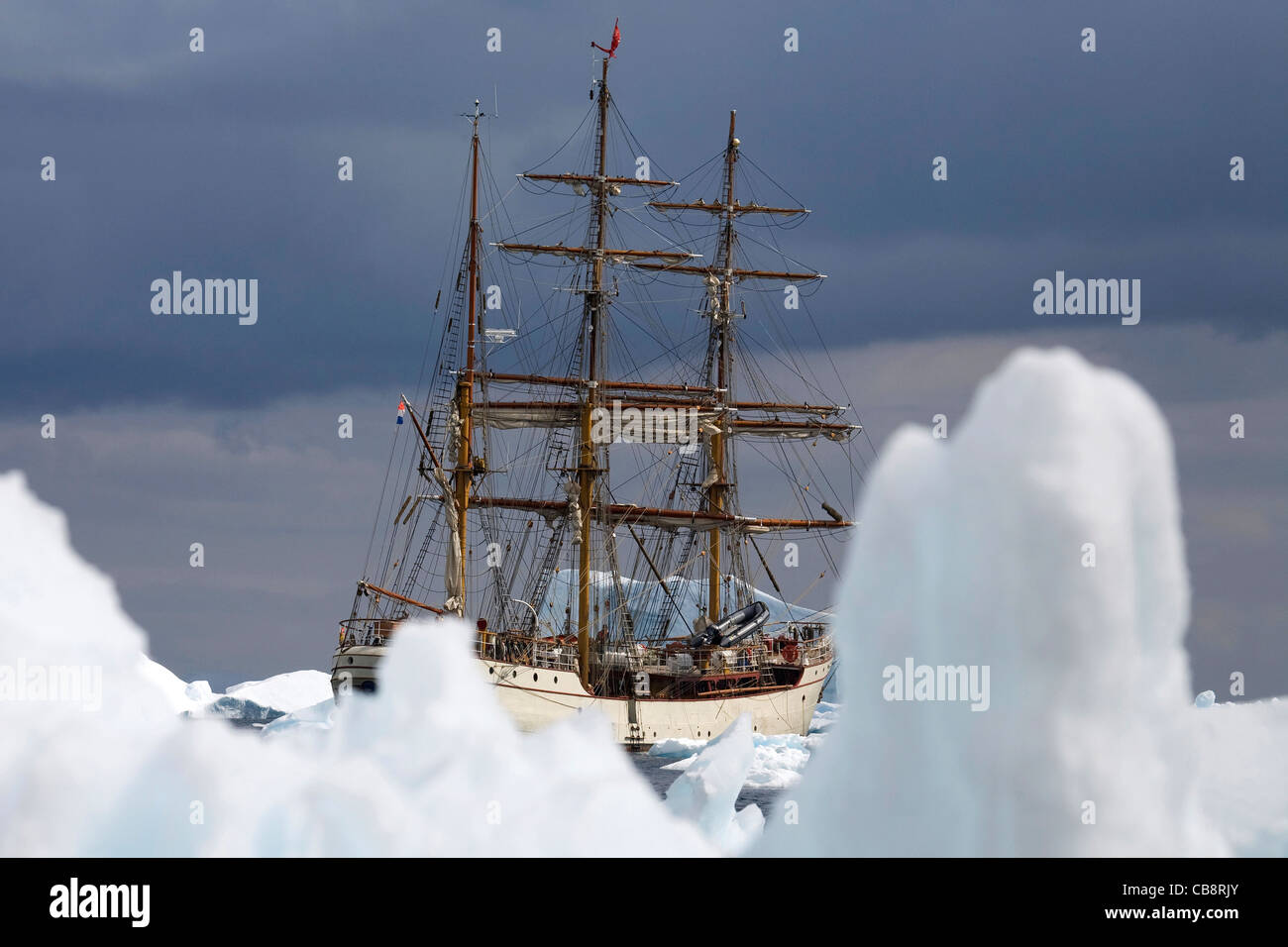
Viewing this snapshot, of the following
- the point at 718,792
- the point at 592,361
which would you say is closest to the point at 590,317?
the point at 592,361

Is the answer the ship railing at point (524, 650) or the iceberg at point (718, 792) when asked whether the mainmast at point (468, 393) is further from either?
the iceberg at point (718, 792)

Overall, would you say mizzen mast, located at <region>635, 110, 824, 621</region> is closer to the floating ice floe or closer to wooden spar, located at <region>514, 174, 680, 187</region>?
wooden spar, located at <region>514, 174, 680, 187</region>

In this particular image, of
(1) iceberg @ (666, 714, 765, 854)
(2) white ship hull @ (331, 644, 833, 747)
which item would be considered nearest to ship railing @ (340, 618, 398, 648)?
(2) white ship hull @ (331, 644, 833, 747)

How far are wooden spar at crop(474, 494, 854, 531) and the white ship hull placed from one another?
10.6 m

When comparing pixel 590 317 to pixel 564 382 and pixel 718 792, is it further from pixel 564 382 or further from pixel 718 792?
pixel 718 792

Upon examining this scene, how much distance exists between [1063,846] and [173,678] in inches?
4797

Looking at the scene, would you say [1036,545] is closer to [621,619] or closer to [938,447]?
[938,447]

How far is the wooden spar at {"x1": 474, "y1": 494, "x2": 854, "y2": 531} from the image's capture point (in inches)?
4387

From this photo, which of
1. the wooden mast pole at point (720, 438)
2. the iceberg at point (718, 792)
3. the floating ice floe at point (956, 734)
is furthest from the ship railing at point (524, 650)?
the floating ice floe at point (956, 734)

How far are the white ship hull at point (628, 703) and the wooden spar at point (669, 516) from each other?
34.8 ft

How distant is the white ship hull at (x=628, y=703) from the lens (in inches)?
3600

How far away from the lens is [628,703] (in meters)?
109

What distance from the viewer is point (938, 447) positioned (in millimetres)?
27656

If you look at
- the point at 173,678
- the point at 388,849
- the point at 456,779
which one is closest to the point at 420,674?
the point at 456,779
